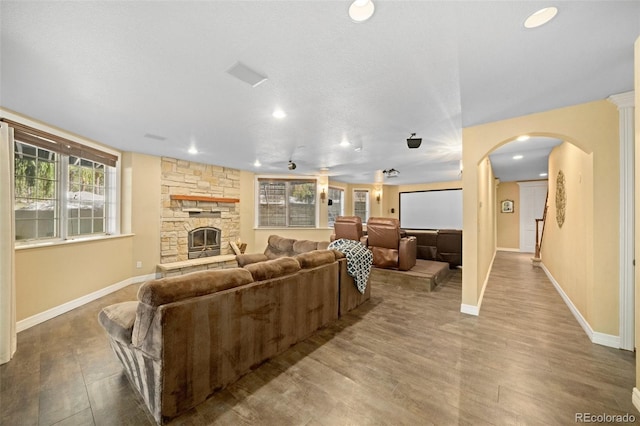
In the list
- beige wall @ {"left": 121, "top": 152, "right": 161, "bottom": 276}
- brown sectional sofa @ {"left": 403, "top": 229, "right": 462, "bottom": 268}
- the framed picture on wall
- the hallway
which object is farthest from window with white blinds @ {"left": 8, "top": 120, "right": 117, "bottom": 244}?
the framed picture on wall

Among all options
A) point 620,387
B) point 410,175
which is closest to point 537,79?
point 620,387

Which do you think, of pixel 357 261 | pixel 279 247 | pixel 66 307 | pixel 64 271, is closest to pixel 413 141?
pixel 357 261

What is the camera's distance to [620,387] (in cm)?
189

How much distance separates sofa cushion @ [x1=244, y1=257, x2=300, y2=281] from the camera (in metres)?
2.16

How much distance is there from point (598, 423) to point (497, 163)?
522 cm

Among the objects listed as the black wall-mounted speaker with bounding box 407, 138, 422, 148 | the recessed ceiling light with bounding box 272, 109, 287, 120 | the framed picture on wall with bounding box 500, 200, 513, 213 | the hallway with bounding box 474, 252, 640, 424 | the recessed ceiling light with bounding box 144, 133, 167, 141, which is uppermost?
the recessed ceiling light with bounding box 144, 133, 167, 141

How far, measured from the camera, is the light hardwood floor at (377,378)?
64.0 inches

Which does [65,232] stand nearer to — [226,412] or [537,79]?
[226,412]

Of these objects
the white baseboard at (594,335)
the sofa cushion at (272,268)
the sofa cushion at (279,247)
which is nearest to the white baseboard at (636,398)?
the white baseboard at (594,335)

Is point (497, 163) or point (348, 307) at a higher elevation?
point (497, 163)

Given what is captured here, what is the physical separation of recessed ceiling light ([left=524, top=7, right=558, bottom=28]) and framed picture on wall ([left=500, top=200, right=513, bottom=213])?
A: 30.0 feet

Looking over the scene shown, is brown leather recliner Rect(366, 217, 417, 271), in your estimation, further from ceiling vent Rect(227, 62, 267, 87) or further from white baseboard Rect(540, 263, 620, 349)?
ceiling vent Rect(227, 62, 267, 87)

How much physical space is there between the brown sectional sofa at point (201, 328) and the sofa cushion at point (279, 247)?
2521 mm

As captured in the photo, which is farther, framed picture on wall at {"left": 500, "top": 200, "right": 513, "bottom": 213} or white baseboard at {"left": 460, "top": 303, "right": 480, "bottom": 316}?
framed picture on wall at {"left": 500, "top": 200, "right": 513, "bottom": 213}
